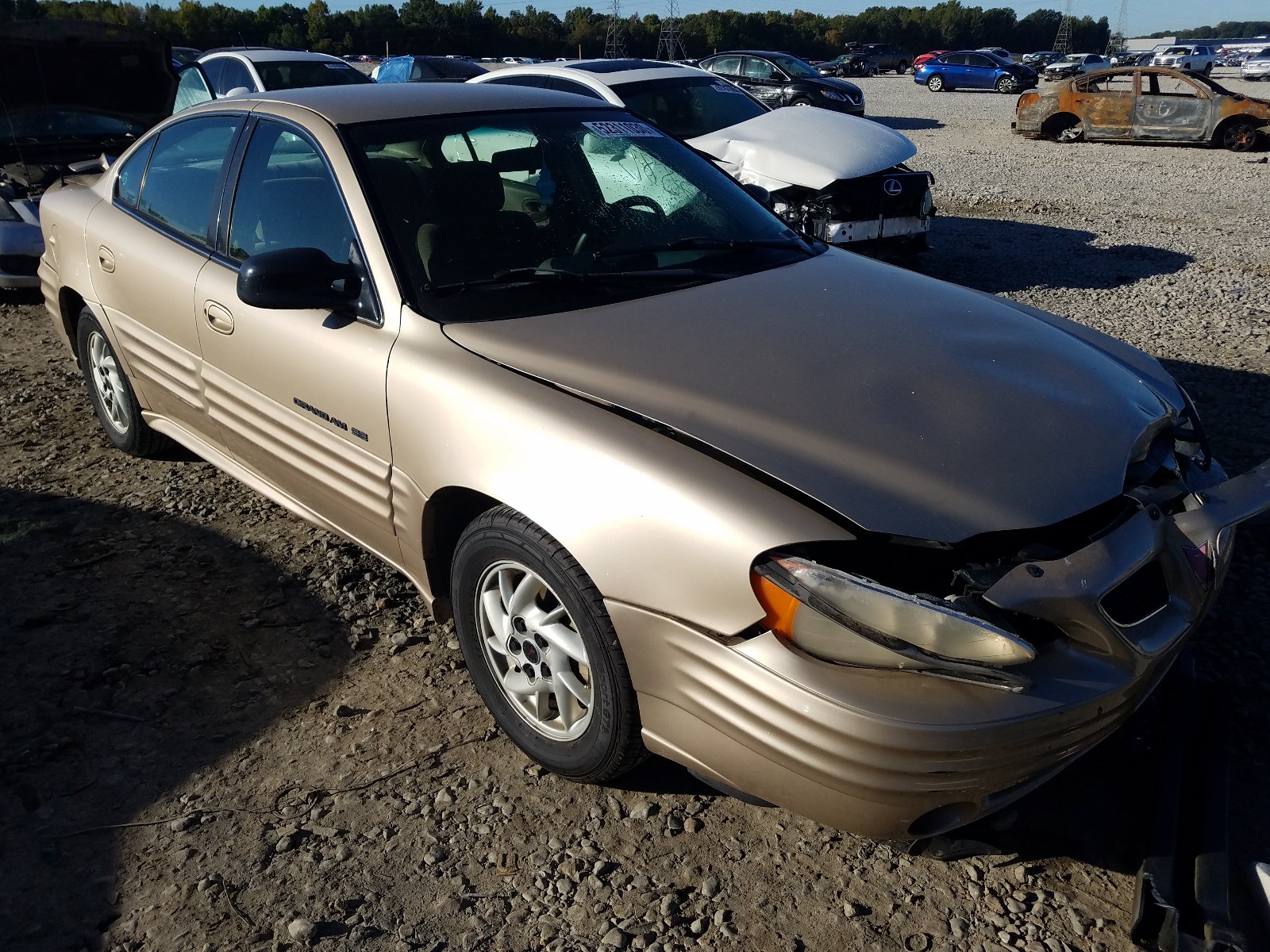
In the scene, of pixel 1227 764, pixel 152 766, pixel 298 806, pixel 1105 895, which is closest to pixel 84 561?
pixel 152 766

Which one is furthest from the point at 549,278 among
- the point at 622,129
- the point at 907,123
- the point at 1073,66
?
the point at 1073,66

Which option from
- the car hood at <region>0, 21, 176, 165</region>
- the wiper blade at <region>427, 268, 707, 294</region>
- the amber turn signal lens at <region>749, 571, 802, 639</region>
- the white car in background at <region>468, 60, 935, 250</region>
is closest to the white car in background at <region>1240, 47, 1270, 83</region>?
the white car in background at <region>468, 60, 935, 250</region>

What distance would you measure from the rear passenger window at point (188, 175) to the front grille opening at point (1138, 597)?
3.04 meters

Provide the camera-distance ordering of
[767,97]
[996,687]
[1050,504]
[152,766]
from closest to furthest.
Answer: [996,687] → [1050,504] → [152,766] → [767,97]

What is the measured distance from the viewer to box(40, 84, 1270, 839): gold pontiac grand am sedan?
1.92 m

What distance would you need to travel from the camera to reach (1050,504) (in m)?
2.09

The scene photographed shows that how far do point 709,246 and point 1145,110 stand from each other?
51.1 feet

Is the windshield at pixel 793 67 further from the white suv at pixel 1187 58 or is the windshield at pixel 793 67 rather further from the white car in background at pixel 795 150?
the white suv at pixel 1187 58

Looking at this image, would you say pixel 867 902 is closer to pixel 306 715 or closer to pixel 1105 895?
pixel 1105 895

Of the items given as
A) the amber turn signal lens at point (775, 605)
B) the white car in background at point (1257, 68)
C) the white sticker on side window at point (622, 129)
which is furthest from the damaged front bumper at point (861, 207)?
the white car in background at point (1257, 68)

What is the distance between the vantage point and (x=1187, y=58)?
41812mm

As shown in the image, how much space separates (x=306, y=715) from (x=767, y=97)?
18.8 meters

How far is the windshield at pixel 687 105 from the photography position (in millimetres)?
7750

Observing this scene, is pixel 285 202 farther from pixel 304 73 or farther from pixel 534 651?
pixel 304 73
